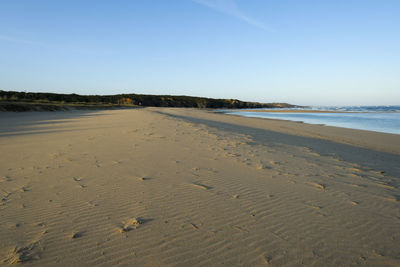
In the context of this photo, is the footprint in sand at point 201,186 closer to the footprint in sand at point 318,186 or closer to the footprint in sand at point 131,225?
the footprint in sand at point 131,225

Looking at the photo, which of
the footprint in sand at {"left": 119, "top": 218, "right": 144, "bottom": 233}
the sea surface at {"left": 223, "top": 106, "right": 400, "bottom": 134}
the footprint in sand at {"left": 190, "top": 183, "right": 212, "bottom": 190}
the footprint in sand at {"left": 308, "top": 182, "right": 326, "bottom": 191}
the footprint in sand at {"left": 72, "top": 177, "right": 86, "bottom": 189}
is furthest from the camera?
the sea surface at {"left": 223, "top": 106, "right": 400, "bottom": 134}

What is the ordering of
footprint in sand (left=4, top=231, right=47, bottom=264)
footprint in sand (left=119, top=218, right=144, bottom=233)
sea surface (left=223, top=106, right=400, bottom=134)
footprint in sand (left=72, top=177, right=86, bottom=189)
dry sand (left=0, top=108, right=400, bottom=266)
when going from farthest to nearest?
sea surface (left=223, top=106, right=400, bottom=134) → footprint in sand (left=72, top=177, right=86, bottom=189) → footprint in sand (left=119, top=218, right=144, bottom=233) → dry sand (left=0, top=108, right=400, bottom=266) → footprint in sand (left=4, top=231, right=47, bottom=264)

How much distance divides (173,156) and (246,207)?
318cm

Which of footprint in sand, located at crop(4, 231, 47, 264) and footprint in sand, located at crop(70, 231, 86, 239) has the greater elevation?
footprint in sand, located at crop(4, 231, 47, 264)

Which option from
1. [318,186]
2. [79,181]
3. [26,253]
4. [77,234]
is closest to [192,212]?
[77,234]

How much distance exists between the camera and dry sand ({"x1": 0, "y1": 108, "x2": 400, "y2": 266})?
2303 millimetres

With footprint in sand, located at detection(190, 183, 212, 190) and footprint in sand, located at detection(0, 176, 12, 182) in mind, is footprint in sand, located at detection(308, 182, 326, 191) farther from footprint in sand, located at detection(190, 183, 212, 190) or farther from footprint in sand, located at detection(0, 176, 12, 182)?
footprint in sand, located at detection(0, 176, 12, 182)

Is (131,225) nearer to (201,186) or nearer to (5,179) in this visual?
(201,186)

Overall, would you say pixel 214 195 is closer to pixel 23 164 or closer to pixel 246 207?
pixel 246 207

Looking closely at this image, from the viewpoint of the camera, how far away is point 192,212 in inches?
125

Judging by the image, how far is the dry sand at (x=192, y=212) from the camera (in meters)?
2.30

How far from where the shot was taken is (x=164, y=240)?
8.18 feet

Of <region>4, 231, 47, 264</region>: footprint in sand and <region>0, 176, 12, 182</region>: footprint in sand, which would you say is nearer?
<region>4, 231, 47, 264</region>: footprint in sand

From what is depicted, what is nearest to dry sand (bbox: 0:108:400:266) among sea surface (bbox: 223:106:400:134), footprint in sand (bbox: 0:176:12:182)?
footprint in sand (bbox: 0:176:12:182)
